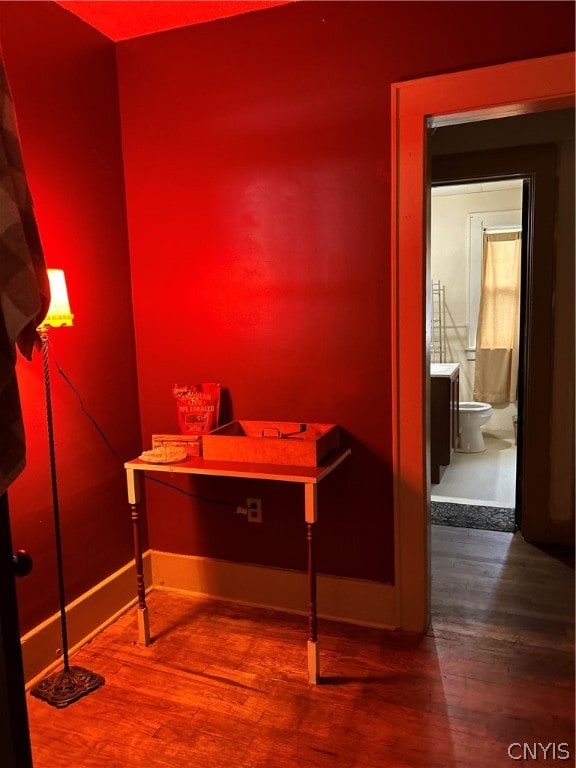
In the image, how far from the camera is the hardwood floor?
1.74 m

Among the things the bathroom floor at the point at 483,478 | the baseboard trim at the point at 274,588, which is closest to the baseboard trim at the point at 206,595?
the baseboard trim at the point at 274,588

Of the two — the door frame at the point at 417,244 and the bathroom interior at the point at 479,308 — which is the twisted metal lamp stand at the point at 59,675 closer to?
the door frame at the point at 417,244

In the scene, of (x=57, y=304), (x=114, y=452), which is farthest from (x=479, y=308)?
(x=57, y=304)

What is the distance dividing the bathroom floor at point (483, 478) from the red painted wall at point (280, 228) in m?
1.86

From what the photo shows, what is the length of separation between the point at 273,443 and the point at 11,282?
1.42 m

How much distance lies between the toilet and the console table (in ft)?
10.4

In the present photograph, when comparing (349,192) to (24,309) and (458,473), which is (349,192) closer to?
(24,309)

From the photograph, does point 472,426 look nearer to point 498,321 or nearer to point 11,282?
point 498,321

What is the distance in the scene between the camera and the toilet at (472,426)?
5.16 meters

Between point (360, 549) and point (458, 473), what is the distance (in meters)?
2.47

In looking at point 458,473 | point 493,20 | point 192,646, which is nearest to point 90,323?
point 192,646

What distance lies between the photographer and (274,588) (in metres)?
2.56

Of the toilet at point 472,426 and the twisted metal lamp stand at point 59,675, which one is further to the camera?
the toilet at point 472,426

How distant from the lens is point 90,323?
2404mm
